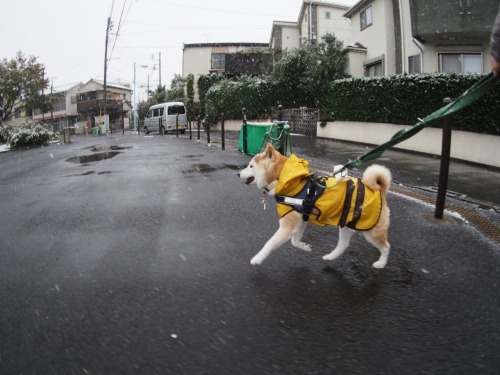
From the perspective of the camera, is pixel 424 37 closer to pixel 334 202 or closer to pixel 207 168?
pixel 207 168

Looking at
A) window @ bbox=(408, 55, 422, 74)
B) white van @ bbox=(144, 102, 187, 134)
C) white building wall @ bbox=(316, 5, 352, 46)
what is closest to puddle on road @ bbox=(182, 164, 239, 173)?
window @ bbox=(408, 55, 422, 74)

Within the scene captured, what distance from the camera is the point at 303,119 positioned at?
1877 cm

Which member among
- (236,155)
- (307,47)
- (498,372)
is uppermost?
(307,47)

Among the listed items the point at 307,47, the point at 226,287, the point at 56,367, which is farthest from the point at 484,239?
the point at 307,47

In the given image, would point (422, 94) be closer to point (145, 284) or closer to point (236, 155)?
point (236, 155)

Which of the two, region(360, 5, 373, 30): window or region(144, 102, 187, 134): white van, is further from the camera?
region(144, 102, 187, 134): white van

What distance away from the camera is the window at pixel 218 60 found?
44.5 m

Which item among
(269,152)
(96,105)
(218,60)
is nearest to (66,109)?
(96,105)

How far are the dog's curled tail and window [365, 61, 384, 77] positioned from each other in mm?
18265

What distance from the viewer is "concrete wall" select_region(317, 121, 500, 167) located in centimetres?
904

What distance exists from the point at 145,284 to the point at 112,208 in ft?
9.54

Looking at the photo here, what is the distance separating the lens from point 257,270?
130 inches

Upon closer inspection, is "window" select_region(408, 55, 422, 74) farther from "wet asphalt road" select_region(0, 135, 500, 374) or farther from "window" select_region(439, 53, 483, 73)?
"wet asphalt road" select_region(0, 135, 500, 374)

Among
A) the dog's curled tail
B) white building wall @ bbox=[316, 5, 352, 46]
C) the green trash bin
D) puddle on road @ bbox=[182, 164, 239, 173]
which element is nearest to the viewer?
the dog's curled tail
